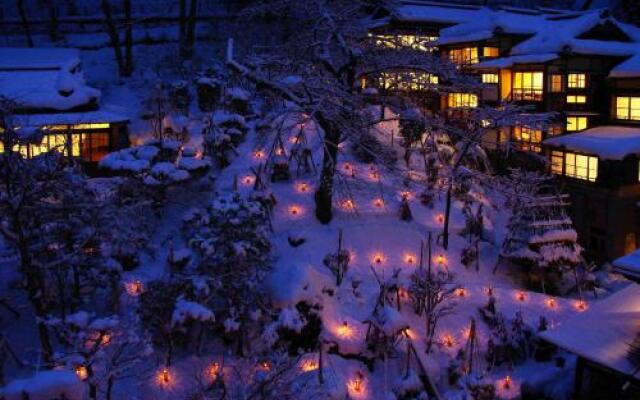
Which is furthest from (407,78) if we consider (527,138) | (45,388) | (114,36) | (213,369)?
(114,36)

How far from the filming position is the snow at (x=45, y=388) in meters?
6.59

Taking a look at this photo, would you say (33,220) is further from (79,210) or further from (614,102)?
(614,102)

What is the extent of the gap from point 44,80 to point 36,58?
2691 mm

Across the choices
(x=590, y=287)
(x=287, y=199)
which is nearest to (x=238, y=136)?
(x=287, y=199)

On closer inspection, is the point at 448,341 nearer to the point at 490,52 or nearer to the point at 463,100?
the point at 463,100

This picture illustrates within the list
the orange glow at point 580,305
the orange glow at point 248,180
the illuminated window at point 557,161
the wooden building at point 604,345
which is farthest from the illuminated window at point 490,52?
the wooden building at point 604,345

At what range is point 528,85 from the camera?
2739cm

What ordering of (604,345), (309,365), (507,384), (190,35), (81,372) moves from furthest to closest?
(190,35), (507,384), (309,365), (81,372), (604,345)

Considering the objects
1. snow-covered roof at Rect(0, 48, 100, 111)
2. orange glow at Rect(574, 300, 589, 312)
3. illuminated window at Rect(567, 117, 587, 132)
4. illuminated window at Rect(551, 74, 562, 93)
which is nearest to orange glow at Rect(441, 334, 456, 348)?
orange glow at Rect(574, 300, 589, 312)

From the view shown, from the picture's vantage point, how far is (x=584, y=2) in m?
43.3

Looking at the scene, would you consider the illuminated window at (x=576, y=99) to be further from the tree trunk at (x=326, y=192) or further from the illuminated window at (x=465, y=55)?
the tree trunk at (x=326, y=192)

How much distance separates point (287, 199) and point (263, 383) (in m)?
11.6

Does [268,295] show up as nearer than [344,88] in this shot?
Yes

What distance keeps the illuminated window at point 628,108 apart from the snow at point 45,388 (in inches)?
990
